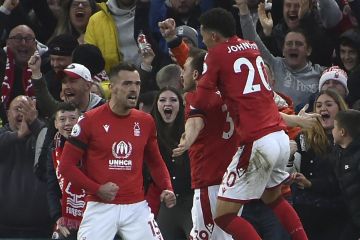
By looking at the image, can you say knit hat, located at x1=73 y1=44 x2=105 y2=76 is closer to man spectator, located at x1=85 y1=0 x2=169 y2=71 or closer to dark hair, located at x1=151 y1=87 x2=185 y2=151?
man spectator, located at x1=85 y1=0 x2=169 y2=71

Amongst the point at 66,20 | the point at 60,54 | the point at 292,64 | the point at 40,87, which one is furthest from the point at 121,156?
the point at 66,20

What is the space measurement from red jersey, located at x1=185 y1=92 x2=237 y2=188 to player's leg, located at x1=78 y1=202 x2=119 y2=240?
826mm

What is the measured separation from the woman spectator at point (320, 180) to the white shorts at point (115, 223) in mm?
1858

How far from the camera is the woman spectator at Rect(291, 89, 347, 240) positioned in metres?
12.7

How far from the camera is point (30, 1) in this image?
1680 centimetres

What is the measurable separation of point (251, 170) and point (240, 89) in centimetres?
72

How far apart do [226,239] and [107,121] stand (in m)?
1.55

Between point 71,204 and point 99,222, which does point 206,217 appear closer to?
point 99,222

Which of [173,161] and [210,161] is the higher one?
[210,161]

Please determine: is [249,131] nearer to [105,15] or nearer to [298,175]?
[298,175]

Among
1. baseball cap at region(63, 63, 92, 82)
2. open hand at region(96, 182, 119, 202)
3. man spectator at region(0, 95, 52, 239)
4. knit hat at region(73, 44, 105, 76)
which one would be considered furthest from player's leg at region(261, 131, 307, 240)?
knit hat at region(73, 44, 105, 76)

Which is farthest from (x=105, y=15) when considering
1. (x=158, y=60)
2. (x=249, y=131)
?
(x=249, y=131)

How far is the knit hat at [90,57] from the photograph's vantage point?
14438 millimetres

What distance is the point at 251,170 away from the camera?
11.1 m
